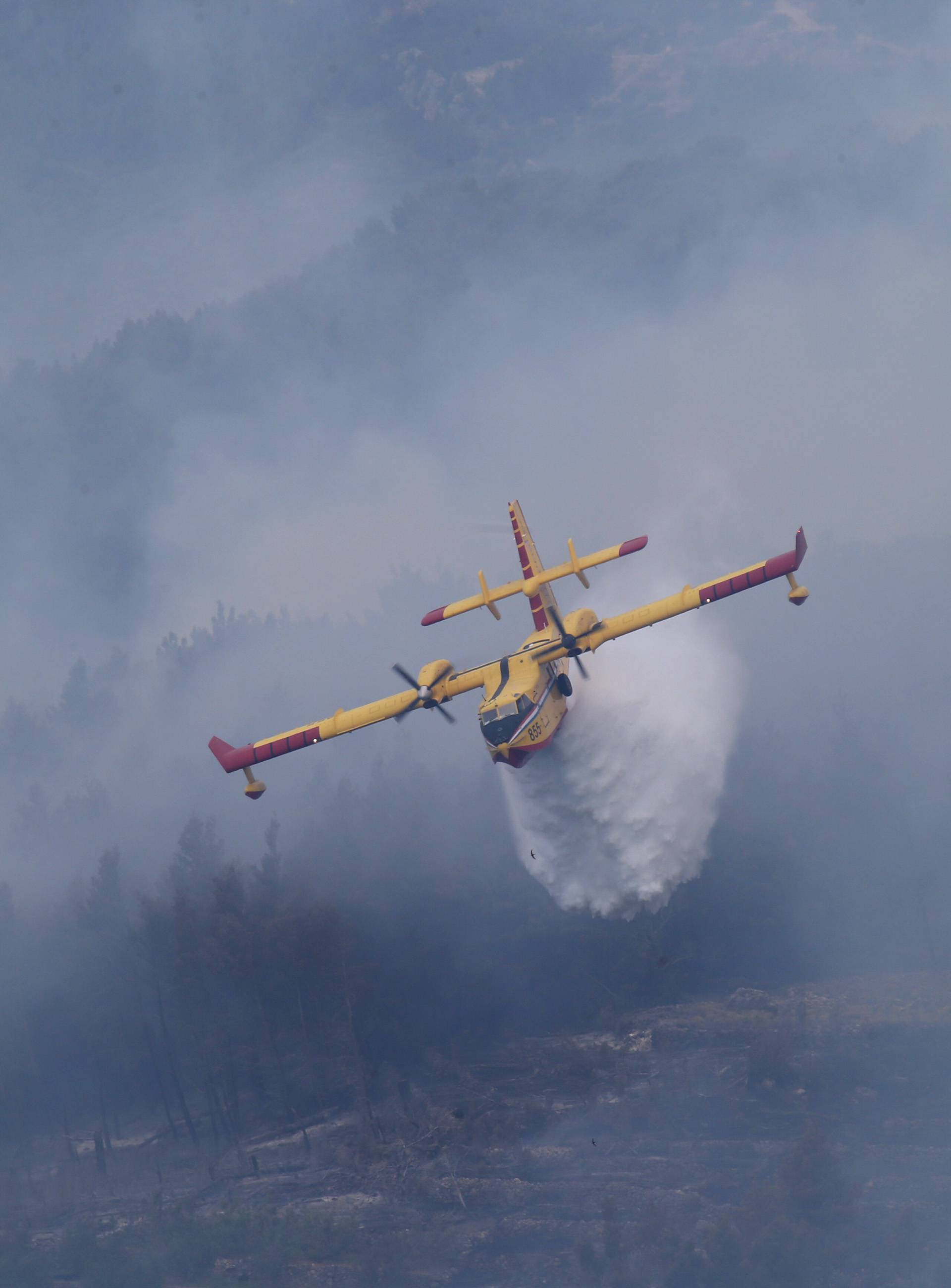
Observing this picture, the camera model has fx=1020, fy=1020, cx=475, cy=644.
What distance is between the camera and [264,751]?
50.3 meters

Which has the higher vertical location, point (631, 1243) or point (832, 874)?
point (832, 874)

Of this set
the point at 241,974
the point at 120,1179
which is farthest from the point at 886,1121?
the point at 120,1179

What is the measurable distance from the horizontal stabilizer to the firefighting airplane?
71 mm

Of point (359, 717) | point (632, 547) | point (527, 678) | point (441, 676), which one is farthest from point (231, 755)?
point (632, 547)

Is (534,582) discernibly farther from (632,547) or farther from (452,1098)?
(452,1098)

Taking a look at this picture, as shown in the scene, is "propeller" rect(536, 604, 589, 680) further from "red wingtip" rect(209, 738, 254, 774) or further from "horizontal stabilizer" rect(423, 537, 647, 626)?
"red wingtip" rect(209, 738, 254, 774)

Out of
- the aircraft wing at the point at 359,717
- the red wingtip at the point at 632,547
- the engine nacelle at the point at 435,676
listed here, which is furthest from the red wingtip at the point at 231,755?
the red wingtip at the point at 632,547

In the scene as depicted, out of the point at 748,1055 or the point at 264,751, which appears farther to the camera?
the point at 748,1055

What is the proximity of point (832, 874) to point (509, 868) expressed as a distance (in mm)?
24759

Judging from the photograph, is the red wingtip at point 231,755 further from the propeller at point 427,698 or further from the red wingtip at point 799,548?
the red wingtip at point 799,548

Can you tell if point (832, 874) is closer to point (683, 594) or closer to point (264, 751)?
point (683, 594)

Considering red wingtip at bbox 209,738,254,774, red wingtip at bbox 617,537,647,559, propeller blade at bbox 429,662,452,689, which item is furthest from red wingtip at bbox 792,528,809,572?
red wingtip at bbox 209,738,254,774

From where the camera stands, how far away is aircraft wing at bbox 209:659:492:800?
47.6 meters

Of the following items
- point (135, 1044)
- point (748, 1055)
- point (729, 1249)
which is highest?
point (135, 1044)
